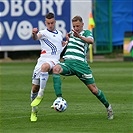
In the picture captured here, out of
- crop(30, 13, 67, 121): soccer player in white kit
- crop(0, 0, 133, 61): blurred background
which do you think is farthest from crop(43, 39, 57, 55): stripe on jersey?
crop(0, 0, 133, 61): blurred background

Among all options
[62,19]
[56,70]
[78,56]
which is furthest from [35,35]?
[62,19]

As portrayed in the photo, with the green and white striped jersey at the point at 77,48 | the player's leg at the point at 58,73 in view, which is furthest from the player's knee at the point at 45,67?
the green and white striped jersey at the point at 77,48

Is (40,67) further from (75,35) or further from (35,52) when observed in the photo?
(35,52)

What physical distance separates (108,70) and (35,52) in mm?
9676

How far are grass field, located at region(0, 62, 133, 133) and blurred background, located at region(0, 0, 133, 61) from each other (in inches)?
430

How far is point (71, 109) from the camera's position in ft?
43.5

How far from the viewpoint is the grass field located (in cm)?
1070

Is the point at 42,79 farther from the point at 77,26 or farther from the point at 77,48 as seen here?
the point at 77,26

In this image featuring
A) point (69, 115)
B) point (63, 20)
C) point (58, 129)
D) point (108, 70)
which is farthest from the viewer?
point (63, 20)

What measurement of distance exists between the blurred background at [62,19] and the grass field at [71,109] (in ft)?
35.8

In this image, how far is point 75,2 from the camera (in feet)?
108

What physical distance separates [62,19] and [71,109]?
780 inches

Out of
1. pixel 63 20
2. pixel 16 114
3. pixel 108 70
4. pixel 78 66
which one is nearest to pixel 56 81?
pixel 78 66

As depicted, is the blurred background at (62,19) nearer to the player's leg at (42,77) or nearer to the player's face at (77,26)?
the player's face at (77,26)
